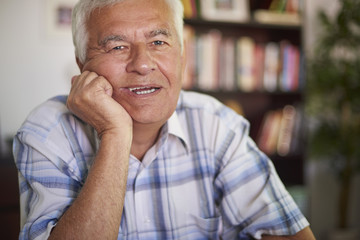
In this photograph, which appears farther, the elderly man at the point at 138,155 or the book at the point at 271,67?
the book at the point at 271,67

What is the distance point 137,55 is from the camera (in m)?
1.02

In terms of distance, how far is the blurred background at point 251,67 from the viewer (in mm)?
2475

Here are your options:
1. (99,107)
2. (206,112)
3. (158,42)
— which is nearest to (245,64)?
(206,112)

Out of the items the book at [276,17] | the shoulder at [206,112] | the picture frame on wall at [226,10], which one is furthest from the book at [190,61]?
the shoulder at [206,112]

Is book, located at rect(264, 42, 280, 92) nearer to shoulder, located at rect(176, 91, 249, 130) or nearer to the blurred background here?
the blurred background

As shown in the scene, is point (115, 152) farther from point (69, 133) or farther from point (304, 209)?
point (304, 209)

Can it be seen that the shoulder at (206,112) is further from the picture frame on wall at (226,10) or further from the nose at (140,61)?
the picture frame on wall at (226,10)

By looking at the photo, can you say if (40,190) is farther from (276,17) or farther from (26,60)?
(276,17)

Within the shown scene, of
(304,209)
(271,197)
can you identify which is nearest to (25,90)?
(271,197)

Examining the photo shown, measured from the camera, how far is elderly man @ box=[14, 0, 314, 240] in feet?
3.07

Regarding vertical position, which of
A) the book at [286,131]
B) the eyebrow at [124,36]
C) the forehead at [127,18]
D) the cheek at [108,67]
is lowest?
the book at [286,131]

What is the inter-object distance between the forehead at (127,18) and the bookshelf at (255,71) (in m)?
1.36

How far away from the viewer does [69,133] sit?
1072 mm

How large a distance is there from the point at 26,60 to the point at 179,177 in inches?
75.0
